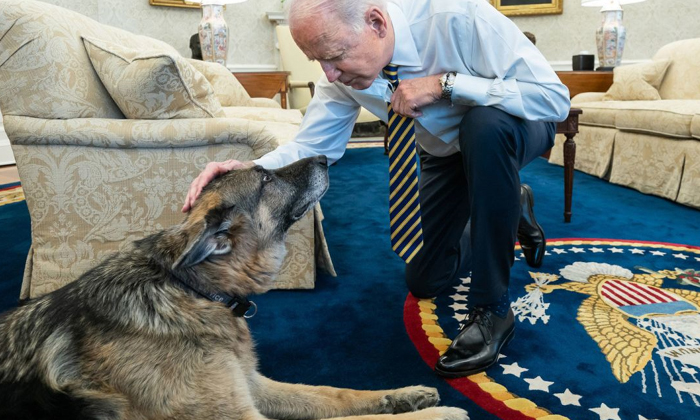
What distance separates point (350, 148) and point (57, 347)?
581 cm

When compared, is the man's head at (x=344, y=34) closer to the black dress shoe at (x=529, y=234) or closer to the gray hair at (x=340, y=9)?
the gray hair at (x=340, y=9)

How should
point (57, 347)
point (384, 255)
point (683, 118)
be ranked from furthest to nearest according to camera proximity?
point (683, 118), point (384, 255), point (57, 347)

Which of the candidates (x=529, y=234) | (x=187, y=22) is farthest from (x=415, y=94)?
(x=187, y=22)

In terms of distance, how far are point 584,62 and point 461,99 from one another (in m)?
5.24

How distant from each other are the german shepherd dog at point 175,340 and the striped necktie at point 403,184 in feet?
1.52

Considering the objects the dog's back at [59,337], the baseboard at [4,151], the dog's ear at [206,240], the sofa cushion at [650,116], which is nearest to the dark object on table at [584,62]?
the sofa cushion at [650,116]

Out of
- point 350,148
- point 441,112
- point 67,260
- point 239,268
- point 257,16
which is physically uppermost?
point 257,16

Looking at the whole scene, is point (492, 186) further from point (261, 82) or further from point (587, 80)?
point (587, 80)

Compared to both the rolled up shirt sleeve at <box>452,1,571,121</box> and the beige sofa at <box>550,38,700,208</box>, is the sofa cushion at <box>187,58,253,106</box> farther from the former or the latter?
the rolled up shirt sleeve at <box>452,1,571,121</box>

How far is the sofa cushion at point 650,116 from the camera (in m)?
3.52

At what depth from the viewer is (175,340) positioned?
1.21 meters

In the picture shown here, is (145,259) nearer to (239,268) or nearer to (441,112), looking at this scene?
(239,268)

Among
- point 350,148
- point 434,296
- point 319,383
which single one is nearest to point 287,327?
point 319,383

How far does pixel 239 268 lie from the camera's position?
1.35 metres
